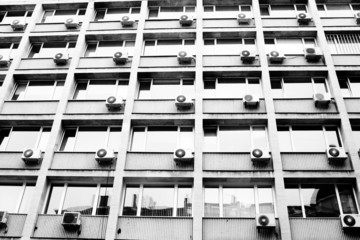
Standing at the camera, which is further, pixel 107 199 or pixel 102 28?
pixel 102 28

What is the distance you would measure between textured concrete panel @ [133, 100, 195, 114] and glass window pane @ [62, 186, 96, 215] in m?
3.90

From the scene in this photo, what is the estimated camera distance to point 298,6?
1925cm

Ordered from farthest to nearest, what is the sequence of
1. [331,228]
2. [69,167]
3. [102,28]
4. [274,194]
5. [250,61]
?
[102,28]
[250,61]
[69,167]
[274,194]
[331,228]

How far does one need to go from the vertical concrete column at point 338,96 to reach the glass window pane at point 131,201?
26.6 ft

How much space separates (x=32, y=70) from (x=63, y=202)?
707cm

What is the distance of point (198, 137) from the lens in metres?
14.2

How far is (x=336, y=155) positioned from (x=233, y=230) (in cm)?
477

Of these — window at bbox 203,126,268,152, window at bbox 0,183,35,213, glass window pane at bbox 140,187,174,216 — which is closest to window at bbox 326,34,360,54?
window at bbox 203,126,268,152

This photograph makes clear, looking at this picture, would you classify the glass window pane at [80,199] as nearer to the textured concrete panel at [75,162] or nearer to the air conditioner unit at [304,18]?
the textured concrete panel at [75,162]

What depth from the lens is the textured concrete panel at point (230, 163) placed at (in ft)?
44.4

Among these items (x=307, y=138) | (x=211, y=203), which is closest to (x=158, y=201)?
(x=211, y=203)

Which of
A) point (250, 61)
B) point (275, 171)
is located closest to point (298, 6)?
point (250, 61)

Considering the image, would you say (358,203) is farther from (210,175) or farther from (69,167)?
(69,167)

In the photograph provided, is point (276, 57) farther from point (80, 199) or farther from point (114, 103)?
point (80, 199)
